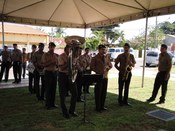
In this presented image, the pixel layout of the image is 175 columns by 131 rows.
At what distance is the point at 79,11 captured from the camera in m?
12.1

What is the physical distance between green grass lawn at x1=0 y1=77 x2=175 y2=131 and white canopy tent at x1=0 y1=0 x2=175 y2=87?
389 cm

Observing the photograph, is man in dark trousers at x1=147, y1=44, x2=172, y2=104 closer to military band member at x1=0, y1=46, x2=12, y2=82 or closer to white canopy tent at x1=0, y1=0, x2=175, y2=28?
white canopy tent at x1=0, y1=0, x2=175, y2=28

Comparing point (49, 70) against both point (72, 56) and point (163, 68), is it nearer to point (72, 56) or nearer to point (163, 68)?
point (72, 56)

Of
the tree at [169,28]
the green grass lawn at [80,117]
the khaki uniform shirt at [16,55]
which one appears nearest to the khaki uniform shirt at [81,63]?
the green grass lawn at [80,117]

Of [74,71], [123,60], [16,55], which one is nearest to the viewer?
[74,71]

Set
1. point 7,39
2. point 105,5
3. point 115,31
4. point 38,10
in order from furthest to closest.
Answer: point 115,31 < point 7,39 < point 38,10 < point 105,5

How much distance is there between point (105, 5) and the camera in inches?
408

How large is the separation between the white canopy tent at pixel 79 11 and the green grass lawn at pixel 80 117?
3.89 metres

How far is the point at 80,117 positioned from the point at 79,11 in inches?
290

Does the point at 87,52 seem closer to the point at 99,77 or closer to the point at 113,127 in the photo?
the point at 99,77

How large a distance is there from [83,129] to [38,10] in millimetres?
7655

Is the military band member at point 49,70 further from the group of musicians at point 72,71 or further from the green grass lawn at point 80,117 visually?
the green grass lawn at point 80,117

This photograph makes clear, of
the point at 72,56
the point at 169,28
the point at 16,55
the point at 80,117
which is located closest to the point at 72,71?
the point at 72,56

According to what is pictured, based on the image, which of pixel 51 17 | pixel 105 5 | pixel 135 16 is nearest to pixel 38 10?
pixel 51 17
